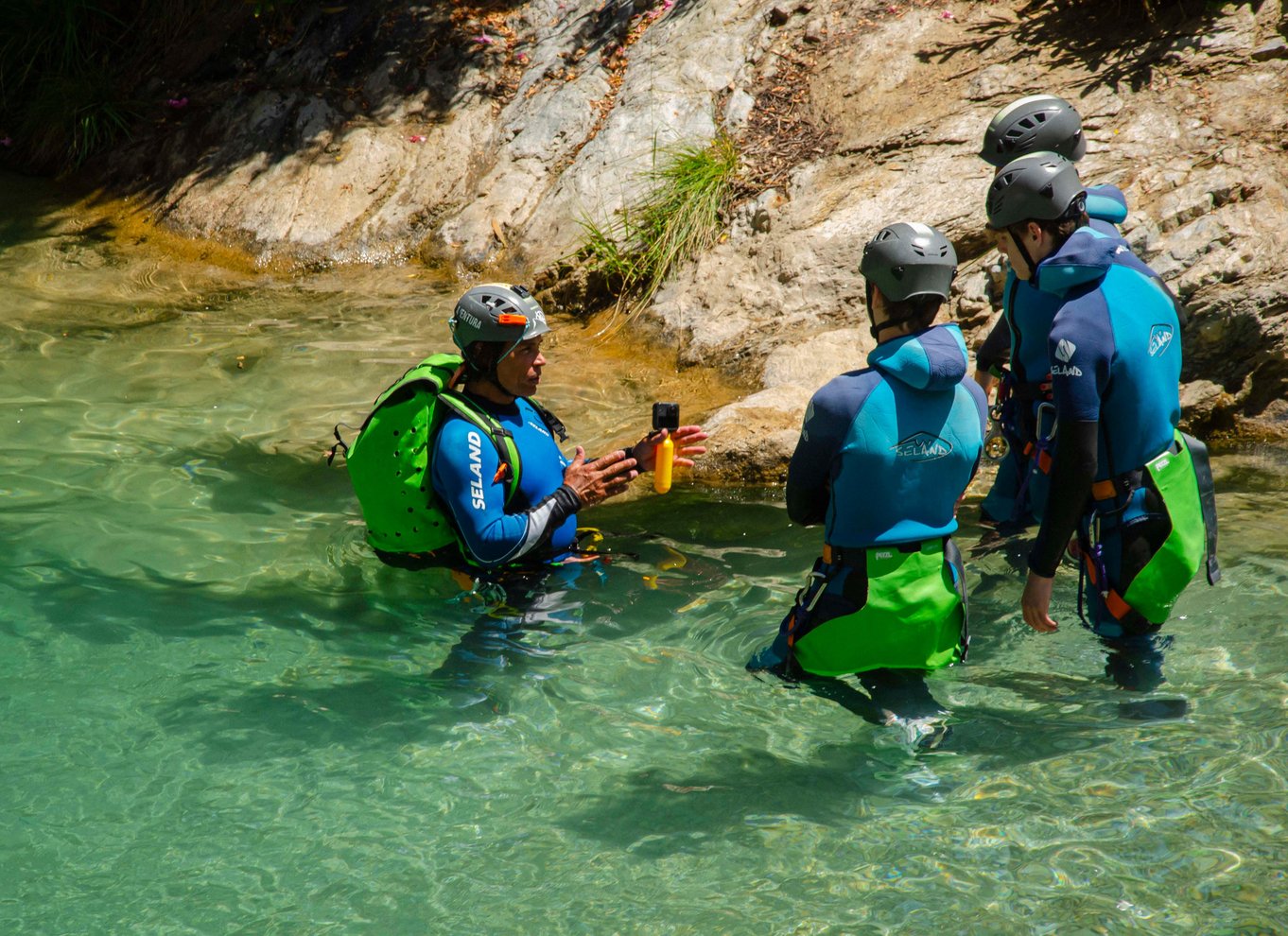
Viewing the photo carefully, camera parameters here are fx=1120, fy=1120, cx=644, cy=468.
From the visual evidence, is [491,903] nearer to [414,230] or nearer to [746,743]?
[746,743]

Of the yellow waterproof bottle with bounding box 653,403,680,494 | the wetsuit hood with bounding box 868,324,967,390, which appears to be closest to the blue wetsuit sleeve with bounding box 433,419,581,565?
the yellow waterproof bottle with bounding box 653,403,680,494

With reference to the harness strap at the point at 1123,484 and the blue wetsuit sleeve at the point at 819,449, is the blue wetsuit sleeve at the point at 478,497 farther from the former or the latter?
the harness strap at the point at 1123,484

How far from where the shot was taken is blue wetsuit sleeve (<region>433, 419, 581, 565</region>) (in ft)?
13.1

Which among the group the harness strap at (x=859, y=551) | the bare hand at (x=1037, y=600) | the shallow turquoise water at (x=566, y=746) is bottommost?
the shallow turquoise water at (x=566, y=746)

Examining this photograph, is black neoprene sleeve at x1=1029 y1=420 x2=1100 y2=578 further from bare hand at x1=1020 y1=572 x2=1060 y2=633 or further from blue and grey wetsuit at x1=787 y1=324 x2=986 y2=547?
blue and grey wetsuit at x1=787 y1=324 x2=986 y2=547

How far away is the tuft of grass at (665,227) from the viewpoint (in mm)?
7922

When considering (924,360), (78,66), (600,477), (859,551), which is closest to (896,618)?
(859,551)

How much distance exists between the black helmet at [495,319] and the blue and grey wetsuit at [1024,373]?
1774 mm

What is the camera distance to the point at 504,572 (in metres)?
4.40

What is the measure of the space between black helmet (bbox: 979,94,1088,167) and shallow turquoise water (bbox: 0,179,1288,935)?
180cm

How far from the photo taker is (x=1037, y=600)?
3.54 m

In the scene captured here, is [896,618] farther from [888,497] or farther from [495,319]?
[495,319]

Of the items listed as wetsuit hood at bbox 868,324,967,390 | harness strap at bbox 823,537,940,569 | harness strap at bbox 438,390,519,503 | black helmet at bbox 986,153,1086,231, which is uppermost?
black helmet at bbox 986,153,1086,231

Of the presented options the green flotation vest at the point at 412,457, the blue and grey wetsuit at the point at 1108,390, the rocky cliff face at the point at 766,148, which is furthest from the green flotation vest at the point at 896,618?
the rocky cliff face at the point at 766,148
